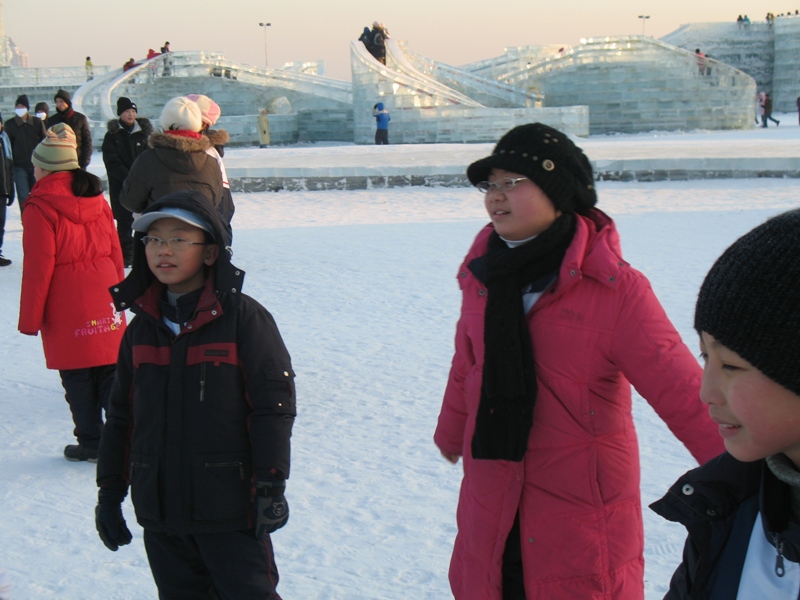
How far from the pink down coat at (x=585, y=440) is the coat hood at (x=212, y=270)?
84cm

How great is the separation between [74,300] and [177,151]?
136 cm

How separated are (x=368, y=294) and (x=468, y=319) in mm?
4919

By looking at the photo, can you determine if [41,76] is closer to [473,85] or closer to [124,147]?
[473,85]

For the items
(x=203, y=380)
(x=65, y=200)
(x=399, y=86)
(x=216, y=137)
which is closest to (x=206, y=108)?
(x=216, y=137)

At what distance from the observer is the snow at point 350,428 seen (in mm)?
3049

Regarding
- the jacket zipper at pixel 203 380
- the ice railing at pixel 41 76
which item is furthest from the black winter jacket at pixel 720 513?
the ice railing at pixel 41 76

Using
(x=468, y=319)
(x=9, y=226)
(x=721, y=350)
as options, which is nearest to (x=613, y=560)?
(x=468, y=319)

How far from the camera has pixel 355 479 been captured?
3.74m

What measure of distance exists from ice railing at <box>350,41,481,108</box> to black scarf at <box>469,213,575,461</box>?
23.6m

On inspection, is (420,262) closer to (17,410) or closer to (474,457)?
(17,410)

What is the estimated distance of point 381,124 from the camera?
2388 centimetres

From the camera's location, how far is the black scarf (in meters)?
2.06

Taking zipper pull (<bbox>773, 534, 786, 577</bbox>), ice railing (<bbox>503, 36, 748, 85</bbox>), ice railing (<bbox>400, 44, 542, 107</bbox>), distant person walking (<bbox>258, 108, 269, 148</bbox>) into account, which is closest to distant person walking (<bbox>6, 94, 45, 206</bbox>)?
zipper pull (<bbox>773, 534, 786, 577</bbox>)

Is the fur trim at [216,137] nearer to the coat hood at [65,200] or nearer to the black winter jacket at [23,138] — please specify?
the coat hood at [65,200]
